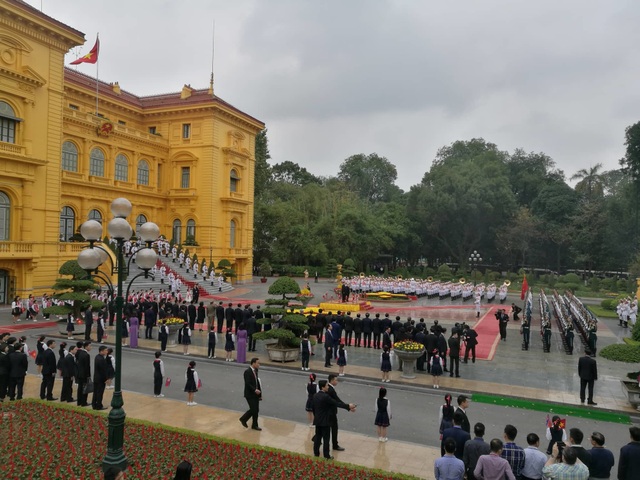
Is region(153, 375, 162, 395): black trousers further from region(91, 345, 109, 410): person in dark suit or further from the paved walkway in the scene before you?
region(91, 345, 109, 410): person in dark suit

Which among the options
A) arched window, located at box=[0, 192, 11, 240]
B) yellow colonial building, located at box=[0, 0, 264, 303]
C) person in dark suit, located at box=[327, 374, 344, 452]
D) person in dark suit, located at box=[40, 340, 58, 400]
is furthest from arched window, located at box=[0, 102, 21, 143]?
person in dark suit, located at box=[327, 374, 344, 452]

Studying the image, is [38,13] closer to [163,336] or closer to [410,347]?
[163,336]

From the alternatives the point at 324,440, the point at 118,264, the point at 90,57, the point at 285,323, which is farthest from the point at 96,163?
the point at 324,440

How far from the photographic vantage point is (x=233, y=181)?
47844 mm

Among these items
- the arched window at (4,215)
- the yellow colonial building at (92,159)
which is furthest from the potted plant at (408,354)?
the arched window at (4,215)

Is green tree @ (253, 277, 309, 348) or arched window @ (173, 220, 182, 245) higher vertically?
arched window @ (173, 220, 182, 245)

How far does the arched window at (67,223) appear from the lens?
36000 mm

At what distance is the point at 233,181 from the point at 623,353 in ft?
136

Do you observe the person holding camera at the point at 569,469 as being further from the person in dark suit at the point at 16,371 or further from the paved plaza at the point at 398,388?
the person in dark suit at the point at 16,371

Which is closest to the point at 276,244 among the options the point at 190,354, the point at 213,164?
the point at 213,164

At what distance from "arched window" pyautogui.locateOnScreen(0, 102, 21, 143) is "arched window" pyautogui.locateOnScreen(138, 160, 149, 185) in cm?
1511

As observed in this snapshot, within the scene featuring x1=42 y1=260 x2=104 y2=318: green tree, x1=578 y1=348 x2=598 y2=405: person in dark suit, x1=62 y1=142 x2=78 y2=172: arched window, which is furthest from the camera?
x1=62 y1=142 x2=78 y2=172: arched window

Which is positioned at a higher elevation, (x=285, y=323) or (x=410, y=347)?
(x=285, y=323)

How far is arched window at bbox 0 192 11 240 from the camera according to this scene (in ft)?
90.3
